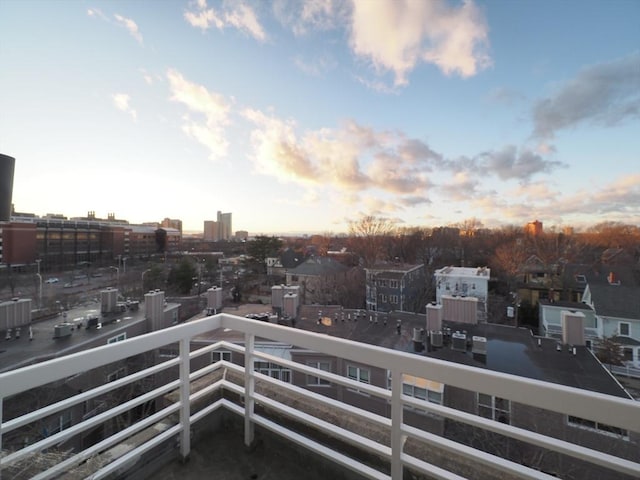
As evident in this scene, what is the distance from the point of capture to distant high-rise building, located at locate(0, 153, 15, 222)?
1296 millimetres

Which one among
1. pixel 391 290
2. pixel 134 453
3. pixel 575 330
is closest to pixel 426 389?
pixel 575 330

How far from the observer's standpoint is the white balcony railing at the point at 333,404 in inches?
29.0

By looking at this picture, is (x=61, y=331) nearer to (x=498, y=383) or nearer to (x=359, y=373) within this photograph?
(x=359, y=373)

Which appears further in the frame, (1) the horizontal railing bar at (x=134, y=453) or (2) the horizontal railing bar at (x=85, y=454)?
(1) the horizontal railing bar at (x=134, y=453)

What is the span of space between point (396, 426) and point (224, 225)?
63917mm

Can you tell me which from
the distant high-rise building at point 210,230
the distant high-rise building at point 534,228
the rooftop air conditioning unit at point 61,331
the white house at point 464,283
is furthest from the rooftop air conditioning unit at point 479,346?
the distant high-rise building at point 210,230

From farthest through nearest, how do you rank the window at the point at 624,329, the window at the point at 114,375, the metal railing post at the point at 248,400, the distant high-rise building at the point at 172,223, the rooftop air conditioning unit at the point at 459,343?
1. the distant high-rise building at the point at 172,223
2. the window at the point at 624,329
3. the rooftop air conditioning unit at the point at 459,343
4. the window at the point at 114,375
5. the metal railing post at the point at 248,400

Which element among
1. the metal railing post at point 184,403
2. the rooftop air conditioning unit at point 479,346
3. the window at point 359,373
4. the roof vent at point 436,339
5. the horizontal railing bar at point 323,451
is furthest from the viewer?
the roof vent at point 436,339

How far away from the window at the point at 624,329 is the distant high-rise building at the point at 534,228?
14.3m

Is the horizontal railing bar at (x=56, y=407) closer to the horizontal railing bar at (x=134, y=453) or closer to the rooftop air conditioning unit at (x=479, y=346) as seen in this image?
the horizontal railing bar at (x=134, y=453)

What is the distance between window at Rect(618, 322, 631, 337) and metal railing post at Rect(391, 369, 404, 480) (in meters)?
16.4

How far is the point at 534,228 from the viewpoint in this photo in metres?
25.0

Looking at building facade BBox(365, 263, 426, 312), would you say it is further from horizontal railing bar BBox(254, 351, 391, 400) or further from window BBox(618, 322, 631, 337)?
horizontal railing bar BBox(254, 351, 391, 400)

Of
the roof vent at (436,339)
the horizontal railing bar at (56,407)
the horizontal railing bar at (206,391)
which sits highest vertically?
the horizontal railing bar at (56,407)
